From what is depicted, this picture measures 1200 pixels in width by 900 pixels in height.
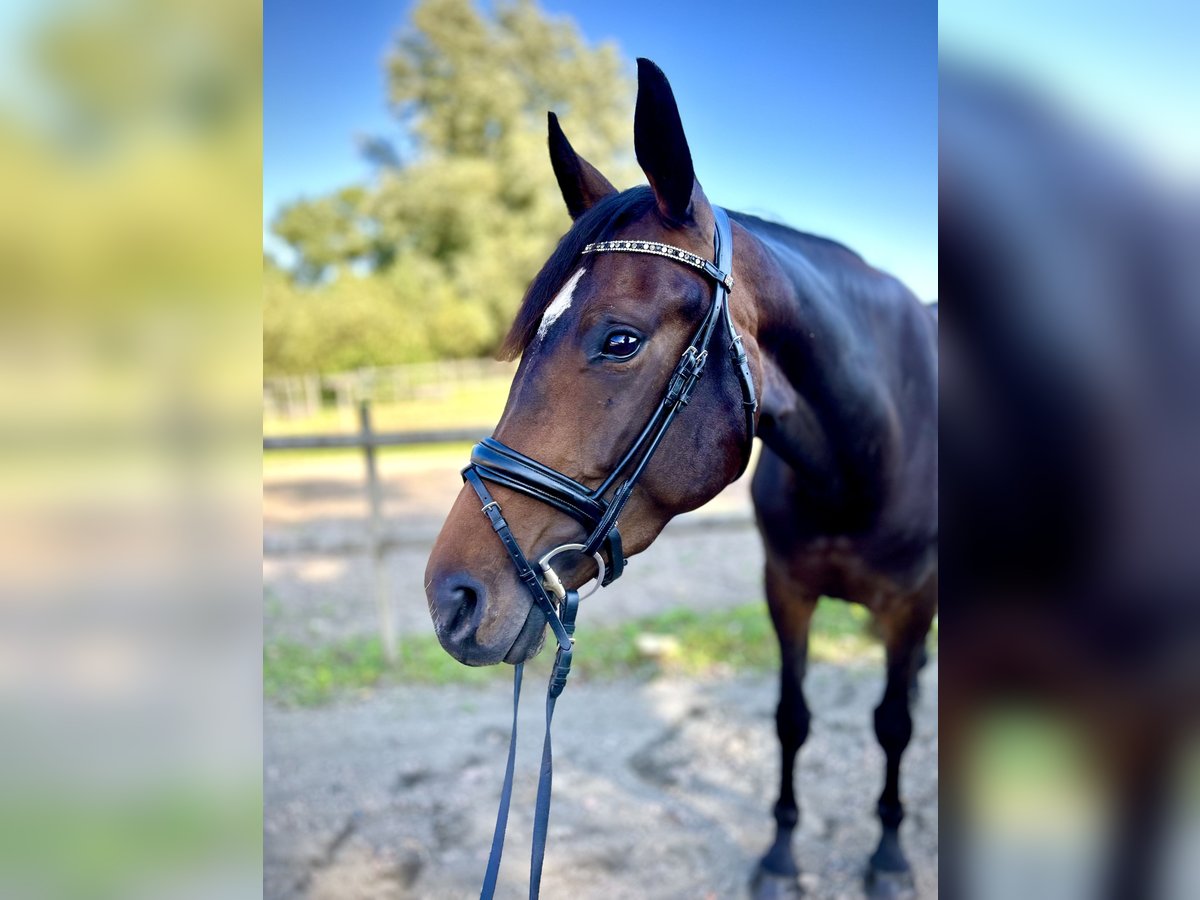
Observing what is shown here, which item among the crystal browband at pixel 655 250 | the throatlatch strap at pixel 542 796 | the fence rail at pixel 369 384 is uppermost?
the fence rail at pixel 369 384

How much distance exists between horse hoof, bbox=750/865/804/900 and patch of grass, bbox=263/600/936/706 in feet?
5.74

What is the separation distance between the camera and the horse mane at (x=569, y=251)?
1.38 meters

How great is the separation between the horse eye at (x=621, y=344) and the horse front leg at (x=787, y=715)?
4.44 feet

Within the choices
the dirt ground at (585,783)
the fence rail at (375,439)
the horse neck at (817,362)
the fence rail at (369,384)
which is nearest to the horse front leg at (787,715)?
the dirt ground at (585,783)

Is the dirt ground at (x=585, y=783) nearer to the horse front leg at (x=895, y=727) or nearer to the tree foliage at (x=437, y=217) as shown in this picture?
the horse front leg at (x=895, y=727)

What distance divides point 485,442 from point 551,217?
7308 mm
